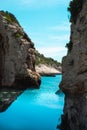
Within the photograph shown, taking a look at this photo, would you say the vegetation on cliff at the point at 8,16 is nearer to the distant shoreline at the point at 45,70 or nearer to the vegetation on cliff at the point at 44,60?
the distant shoreline at the point at 45,70

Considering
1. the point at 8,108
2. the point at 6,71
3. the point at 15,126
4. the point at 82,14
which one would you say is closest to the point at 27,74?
the point at 6,71

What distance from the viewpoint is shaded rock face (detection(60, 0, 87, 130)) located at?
19984 millimetres

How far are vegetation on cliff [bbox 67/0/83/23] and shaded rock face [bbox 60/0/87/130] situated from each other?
0.80m

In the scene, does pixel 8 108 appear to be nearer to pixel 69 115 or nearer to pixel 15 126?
pixel 15 126

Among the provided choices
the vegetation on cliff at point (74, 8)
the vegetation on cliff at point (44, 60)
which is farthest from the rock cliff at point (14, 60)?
the vegetation on cliff at point (44, 60)

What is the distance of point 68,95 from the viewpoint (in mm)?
23500

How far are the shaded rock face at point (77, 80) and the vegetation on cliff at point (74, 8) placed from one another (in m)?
0.80

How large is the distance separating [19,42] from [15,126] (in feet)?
125

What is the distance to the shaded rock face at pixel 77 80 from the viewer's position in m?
20.0

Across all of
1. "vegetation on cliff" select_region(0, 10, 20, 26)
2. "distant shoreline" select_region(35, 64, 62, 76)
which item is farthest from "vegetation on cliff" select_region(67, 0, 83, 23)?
"distant shoreline" select_region(35, 64, 62, 76)

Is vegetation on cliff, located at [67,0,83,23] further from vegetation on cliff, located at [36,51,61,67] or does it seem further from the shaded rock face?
vegetation on cliff, located at [36,51,61,67]

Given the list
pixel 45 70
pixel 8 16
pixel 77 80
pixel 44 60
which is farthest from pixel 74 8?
pixel 44 60

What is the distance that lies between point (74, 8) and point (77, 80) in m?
6.56

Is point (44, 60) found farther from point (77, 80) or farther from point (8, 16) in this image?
point (77, 80)
